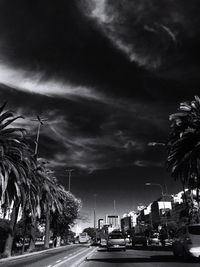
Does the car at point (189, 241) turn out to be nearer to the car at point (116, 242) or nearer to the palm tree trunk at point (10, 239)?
the palm tree trunk at point (10, 239)

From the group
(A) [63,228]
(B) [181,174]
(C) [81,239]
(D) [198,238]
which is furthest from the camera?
(C) [81,239]

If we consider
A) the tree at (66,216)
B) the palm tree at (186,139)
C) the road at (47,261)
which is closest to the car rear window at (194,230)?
the road at (47,261)

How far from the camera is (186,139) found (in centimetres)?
2750

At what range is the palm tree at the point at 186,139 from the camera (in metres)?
26.8

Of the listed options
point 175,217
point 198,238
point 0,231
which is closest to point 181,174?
point 198,238

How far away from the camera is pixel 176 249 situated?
1808 centimetres

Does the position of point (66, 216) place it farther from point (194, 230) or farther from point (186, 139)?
point (194, 230)

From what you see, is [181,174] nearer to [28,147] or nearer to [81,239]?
[28,147]

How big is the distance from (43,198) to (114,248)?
29.8 ft

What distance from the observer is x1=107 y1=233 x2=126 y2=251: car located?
105 ft

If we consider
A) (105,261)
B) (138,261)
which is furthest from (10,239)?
(138,261)

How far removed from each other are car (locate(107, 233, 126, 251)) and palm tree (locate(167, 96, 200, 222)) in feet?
29.6

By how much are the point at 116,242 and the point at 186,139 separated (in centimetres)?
1269

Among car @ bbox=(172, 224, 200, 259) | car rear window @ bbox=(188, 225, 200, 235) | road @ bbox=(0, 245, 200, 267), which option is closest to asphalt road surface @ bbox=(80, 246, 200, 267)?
road @ bbox=(0, 245, 200, 267)
